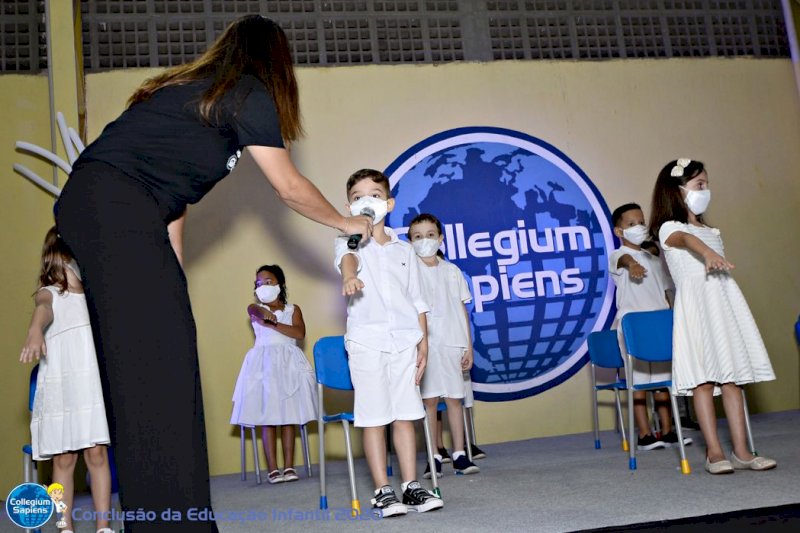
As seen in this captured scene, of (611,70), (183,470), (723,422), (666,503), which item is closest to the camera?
(183,470)

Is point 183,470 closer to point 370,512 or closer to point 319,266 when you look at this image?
point 370,512

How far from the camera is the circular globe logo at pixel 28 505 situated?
9.28 feet

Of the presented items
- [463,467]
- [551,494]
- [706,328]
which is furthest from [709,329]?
[463,467]

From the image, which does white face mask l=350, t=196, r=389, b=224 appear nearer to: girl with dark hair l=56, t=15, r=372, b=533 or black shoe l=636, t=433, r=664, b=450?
girl with dark hair l=56, t=15, r=372, b=533

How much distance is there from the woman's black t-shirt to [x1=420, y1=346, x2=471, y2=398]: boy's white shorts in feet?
9.34

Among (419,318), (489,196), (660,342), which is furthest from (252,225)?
(660,342)

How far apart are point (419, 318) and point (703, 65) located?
4620 millimetres

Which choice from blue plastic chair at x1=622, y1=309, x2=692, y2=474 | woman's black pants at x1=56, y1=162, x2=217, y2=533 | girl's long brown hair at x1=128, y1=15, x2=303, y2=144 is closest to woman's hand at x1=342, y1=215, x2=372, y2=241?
girl's long brown hair at x1=128, y1=15, x2=303, y2=144

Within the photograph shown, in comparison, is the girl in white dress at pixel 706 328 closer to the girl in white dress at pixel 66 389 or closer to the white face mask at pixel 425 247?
the white face mask at pixel 425 247

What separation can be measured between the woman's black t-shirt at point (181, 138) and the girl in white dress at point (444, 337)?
2.80 m

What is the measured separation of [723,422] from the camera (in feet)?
20.0

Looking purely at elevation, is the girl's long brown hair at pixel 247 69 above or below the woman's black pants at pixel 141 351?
above

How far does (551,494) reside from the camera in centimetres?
356

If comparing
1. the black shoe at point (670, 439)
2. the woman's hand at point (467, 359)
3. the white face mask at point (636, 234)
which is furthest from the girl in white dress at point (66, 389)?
the white face mask at point (636, 234)
